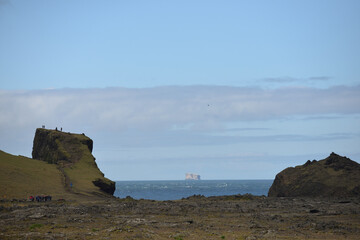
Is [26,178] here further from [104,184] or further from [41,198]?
[104,184]

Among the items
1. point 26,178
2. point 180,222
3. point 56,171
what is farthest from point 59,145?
point 180,222

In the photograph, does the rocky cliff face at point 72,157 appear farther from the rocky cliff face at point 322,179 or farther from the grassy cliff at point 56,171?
the rocky cliff face at point 322,179

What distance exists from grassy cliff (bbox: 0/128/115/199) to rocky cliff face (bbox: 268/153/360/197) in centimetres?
3247

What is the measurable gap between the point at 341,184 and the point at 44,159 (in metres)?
60.7

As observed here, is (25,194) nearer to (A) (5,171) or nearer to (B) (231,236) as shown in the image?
(A) (5,171)

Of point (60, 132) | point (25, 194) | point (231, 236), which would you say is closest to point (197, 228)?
point (231, 236)

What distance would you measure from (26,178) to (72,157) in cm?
1952

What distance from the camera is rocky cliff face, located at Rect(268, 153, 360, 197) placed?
3275 inches

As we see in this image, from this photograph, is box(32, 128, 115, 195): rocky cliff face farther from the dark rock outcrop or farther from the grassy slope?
the grassy slope

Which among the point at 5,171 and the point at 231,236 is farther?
the point at 5,171

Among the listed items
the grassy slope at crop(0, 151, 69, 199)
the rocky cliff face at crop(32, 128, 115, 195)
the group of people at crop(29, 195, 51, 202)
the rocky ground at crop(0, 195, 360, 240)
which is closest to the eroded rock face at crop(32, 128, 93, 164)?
the rocky cliff face at crop(32, 128, 115, 195)

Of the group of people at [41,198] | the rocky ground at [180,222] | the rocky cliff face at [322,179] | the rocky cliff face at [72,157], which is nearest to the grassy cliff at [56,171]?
the rocky cliff face at [72,157]

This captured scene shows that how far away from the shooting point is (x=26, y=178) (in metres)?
81.4

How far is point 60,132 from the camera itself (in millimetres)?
106000
